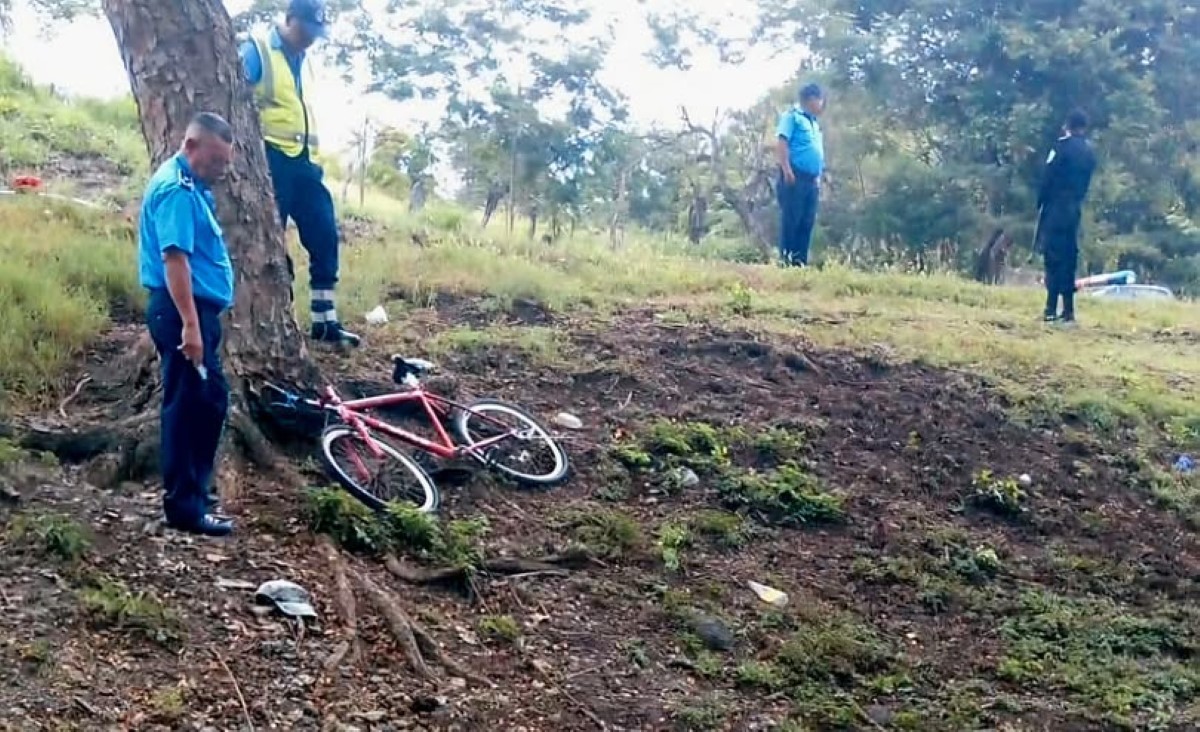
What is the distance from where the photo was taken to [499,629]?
4809 millimetres

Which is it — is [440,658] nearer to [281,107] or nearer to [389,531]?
[389,531]

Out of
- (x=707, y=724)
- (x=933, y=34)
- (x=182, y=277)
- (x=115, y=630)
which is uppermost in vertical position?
(x=933, y=34)

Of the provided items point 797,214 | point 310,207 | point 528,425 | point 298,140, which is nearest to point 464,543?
point 528,425

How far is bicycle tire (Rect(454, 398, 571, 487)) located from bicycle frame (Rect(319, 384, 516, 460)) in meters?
0.05

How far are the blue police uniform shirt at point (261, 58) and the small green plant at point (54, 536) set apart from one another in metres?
2.70

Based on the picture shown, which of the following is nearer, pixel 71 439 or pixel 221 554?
pixel 221 554

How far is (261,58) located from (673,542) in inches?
121

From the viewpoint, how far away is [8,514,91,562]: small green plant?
441 cm

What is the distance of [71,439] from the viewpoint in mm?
5172

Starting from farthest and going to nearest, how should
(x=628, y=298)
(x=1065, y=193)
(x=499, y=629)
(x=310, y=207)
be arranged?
(x=1065, y=193) → (x=628, y=298) → (x=310, y=207) → (x=499, y=629)

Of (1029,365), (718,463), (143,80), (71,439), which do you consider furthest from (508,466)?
(1029,365)

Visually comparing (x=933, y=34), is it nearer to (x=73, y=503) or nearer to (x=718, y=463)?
(x=718, y=463)

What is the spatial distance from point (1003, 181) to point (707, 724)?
1419 centimetres

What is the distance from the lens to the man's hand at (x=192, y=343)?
4.34 meters
